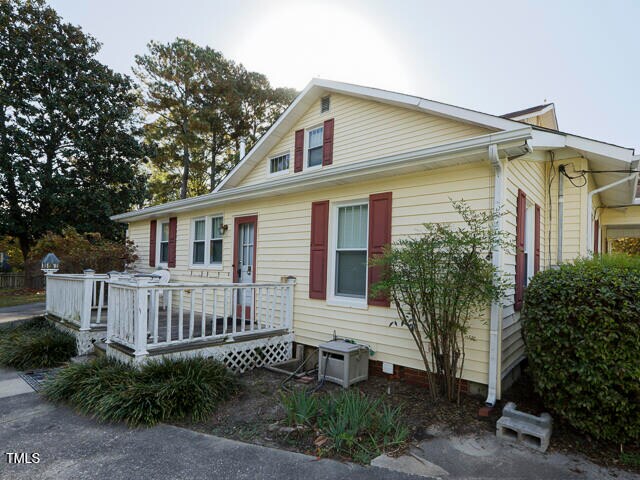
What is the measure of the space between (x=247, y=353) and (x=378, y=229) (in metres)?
2.86

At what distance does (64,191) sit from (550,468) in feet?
70.7

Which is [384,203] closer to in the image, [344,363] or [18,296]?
[344,363]

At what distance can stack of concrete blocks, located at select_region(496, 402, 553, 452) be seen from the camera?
10.7ft

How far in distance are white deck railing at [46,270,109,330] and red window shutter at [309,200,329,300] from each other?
3674mm

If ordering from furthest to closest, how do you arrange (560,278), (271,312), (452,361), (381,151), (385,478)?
(381,151), (271,312), (452,361), (560,278), (385,478)

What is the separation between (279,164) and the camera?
9.59 meters

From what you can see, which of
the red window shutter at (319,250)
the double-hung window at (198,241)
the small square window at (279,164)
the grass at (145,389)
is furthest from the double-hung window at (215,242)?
the grass at (145,389)

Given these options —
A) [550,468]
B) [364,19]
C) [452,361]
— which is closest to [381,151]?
[364,19]

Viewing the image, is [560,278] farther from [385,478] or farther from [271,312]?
[271,312]

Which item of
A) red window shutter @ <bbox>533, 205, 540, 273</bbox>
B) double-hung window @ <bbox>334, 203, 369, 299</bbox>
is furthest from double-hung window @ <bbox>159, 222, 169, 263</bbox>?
red window shutter @ <bbox>533, 205, 540, 273</bbox>

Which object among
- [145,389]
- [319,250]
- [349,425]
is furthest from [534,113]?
[145,389]

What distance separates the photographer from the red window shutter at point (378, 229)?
5.17m

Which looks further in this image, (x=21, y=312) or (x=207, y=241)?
(x=21, y=312)

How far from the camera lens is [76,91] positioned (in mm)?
18406
